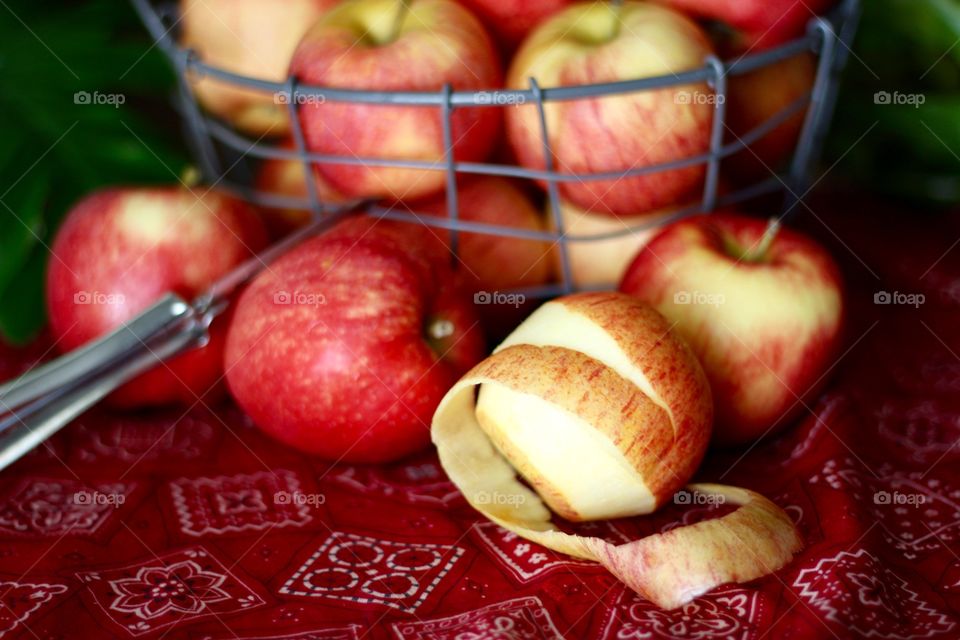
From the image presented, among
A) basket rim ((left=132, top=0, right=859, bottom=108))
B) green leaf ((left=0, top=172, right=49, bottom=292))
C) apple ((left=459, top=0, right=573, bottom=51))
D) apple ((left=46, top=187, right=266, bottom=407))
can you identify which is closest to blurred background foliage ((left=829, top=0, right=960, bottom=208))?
basket rim ((left=132, top=0, right=859, bottom=108))

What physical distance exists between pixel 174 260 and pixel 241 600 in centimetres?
27

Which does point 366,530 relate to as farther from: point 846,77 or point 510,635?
→ point 846,77

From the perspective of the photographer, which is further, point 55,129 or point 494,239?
point 55,129

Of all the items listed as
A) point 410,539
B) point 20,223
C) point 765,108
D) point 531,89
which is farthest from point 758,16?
point 20,223

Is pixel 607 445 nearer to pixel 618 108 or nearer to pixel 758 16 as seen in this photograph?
pixel 618 108

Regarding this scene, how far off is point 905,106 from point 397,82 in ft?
1.57

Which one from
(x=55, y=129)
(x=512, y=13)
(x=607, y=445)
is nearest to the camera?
(x=607, y=445)

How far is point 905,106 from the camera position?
82 cm

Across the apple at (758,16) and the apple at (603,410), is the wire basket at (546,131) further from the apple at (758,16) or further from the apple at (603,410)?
the apple at (603,410)

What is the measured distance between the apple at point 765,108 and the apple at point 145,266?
362 mm

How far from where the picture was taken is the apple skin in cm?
53

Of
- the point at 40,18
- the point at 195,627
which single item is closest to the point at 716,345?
the point at 195,627

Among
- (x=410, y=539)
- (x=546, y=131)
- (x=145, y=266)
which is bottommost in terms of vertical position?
(x=410, y=539)

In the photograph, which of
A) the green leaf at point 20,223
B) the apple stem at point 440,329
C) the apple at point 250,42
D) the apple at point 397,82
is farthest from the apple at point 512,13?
the green leaf at point 20,223
